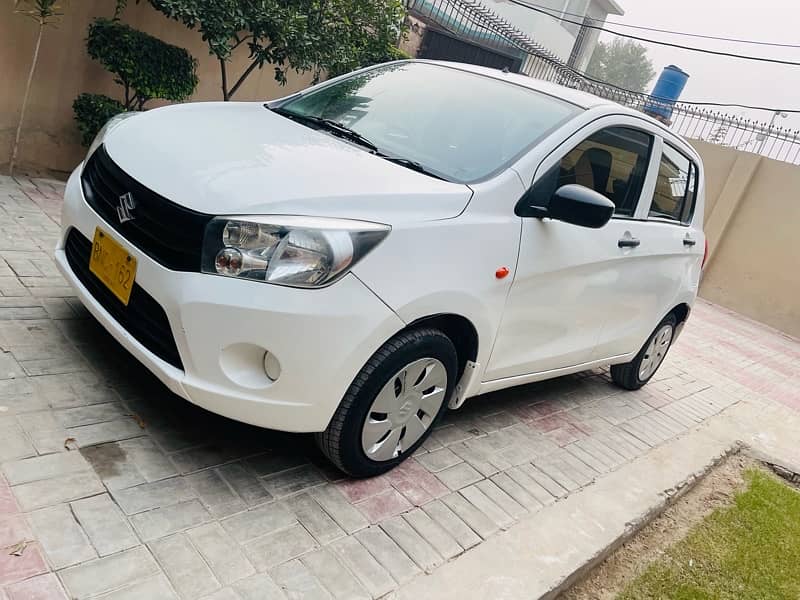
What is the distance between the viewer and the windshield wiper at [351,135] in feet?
9.95

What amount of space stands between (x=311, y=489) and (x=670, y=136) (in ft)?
10.4

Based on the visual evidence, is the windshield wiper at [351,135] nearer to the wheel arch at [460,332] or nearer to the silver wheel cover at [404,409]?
the wheel arch at [460,332]

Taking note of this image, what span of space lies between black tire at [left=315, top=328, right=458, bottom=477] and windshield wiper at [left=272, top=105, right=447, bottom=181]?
73 centimetres

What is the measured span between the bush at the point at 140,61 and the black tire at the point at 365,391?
4.12 meters

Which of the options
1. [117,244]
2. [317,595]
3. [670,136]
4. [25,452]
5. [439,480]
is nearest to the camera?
[317,595]

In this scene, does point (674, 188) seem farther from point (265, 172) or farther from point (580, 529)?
point (265, 172)

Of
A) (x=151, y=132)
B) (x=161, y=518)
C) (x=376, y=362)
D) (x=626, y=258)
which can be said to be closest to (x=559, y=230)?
(x=626, y=258)

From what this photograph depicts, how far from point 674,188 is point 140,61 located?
14.0 feet

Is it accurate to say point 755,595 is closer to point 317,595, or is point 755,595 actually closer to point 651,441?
point 651,441

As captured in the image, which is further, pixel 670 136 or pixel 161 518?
pixel 670 136

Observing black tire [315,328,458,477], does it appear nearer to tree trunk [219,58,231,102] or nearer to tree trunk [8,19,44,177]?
tree trunk [8,19,44,177]

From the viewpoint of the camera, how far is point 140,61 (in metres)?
5.66

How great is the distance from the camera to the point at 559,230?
3.29 metres

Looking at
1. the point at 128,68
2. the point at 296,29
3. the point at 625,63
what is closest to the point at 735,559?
the point at 296,29
